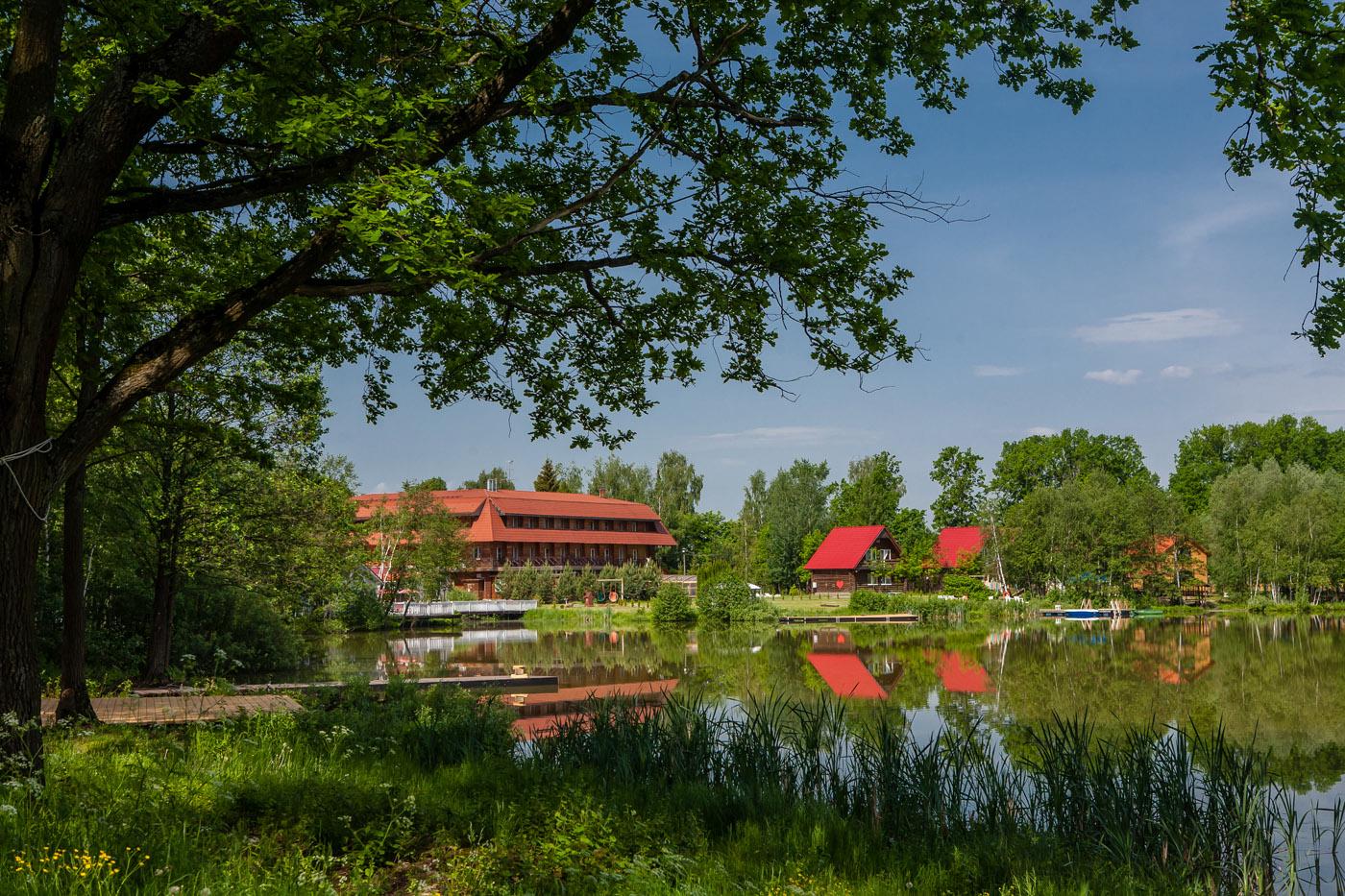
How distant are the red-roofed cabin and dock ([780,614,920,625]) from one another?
13020mm

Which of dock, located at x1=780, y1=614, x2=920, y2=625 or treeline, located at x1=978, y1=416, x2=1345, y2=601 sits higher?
treeline, located at x1=978, y1=416, x2=1345, y2=601

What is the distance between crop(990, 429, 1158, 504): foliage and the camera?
256 feet

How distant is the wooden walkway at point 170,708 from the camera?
10546mm

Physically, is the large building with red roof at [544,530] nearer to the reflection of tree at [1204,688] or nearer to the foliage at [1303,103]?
the reflection of tree at [1204,688]

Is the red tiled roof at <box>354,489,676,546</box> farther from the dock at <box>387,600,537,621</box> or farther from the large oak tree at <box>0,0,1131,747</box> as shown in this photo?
the large oak tree at <box>0,0,1131,747</box>

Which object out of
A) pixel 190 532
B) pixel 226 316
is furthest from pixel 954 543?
pixel 226 316

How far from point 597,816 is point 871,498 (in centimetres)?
6898

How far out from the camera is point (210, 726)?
8.90 metres

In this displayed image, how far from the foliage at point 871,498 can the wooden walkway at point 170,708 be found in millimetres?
62963

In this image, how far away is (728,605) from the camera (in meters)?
44.3

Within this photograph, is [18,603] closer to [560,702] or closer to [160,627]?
[160,627]

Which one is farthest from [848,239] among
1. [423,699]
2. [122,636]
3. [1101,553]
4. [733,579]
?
[1101,553]

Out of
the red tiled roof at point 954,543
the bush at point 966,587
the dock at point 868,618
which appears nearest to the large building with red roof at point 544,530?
the dock at point 868,618

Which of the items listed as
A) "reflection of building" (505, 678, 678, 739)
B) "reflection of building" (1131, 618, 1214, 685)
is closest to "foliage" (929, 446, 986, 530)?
"reflection of building" (1131, 618, 1214, 685)
